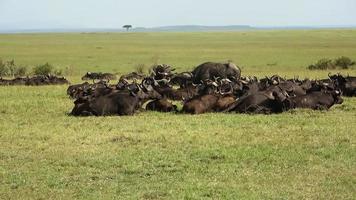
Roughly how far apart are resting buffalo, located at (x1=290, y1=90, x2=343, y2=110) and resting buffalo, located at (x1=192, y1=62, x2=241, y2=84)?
717 centimetres

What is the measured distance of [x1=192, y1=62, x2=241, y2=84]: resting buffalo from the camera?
24891 mm

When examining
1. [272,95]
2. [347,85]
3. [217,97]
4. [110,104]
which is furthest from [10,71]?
[272,95]

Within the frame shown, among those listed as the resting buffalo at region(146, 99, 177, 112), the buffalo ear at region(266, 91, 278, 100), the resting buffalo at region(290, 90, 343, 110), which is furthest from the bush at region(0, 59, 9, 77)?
the resting buffalo at region(290, 90, 343, 110)

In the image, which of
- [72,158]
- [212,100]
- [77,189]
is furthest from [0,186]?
[212,100]

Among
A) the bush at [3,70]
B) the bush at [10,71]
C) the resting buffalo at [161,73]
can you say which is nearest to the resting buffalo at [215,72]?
the resting buffalo at [161,73]

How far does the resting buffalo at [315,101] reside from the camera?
688 inches

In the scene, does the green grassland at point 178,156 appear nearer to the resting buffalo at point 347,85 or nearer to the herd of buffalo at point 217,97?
the herd of buffalo at point 217,97

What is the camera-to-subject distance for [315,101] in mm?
17594

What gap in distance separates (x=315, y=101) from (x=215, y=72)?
813 cm

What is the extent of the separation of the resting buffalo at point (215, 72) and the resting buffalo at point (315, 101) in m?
7.17

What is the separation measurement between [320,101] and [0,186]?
1132cm

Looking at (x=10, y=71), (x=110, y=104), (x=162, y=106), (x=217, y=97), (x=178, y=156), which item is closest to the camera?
(x=178, y=156)

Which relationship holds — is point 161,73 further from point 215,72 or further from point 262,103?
point 262,103

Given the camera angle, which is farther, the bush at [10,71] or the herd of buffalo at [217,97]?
the bush at [10,71]
